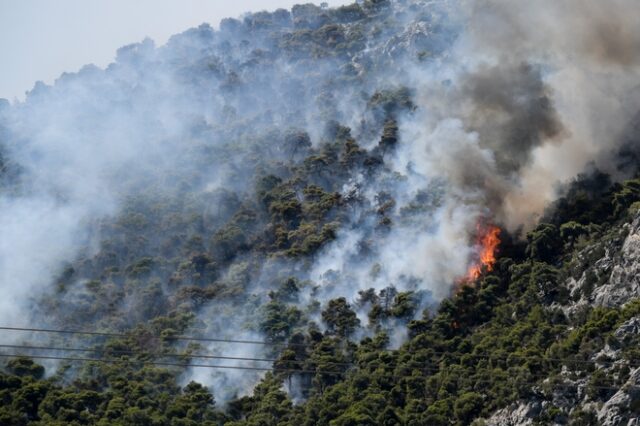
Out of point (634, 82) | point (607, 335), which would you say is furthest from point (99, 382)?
point (634, 82)

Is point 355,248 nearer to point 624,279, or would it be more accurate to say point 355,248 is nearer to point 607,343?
point 624,279

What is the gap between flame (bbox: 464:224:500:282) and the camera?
112 meters

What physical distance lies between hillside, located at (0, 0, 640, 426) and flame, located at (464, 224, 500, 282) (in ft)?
1.28

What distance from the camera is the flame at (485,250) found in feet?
369

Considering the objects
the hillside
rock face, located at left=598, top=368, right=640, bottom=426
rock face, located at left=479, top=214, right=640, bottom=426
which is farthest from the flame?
rock face, located at left=598, top=368, right=640, bottom=426

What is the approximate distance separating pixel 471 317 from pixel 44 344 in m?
43.9

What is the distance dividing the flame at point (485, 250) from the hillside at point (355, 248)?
0.39 metres

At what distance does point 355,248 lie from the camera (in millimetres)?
131500

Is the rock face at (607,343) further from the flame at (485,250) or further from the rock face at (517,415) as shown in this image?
the flame at (485,250)

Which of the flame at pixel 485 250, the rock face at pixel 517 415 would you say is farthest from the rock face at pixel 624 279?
the flame at pixel 485 250

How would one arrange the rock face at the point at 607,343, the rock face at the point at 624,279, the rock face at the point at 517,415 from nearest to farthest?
the rock face at the point at 607,343 → the rock face at the point at 517,415 → the rock face at the point at 624,279

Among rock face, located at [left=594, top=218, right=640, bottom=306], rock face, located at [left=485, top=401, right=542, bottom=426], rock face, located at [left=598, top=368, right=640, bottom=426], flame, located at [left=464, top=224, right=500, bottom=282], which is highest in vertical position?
flame, located at [left=464, top=224, right=500, bottom=282]

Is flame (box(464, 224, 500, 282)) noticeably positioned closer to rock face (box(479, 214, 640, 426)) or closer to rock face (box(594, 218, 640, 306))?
rock face (box(479, 214, 640, 426))

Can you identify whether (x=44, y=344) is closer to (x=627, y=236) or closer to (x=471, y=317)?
(x=471, y=317)
